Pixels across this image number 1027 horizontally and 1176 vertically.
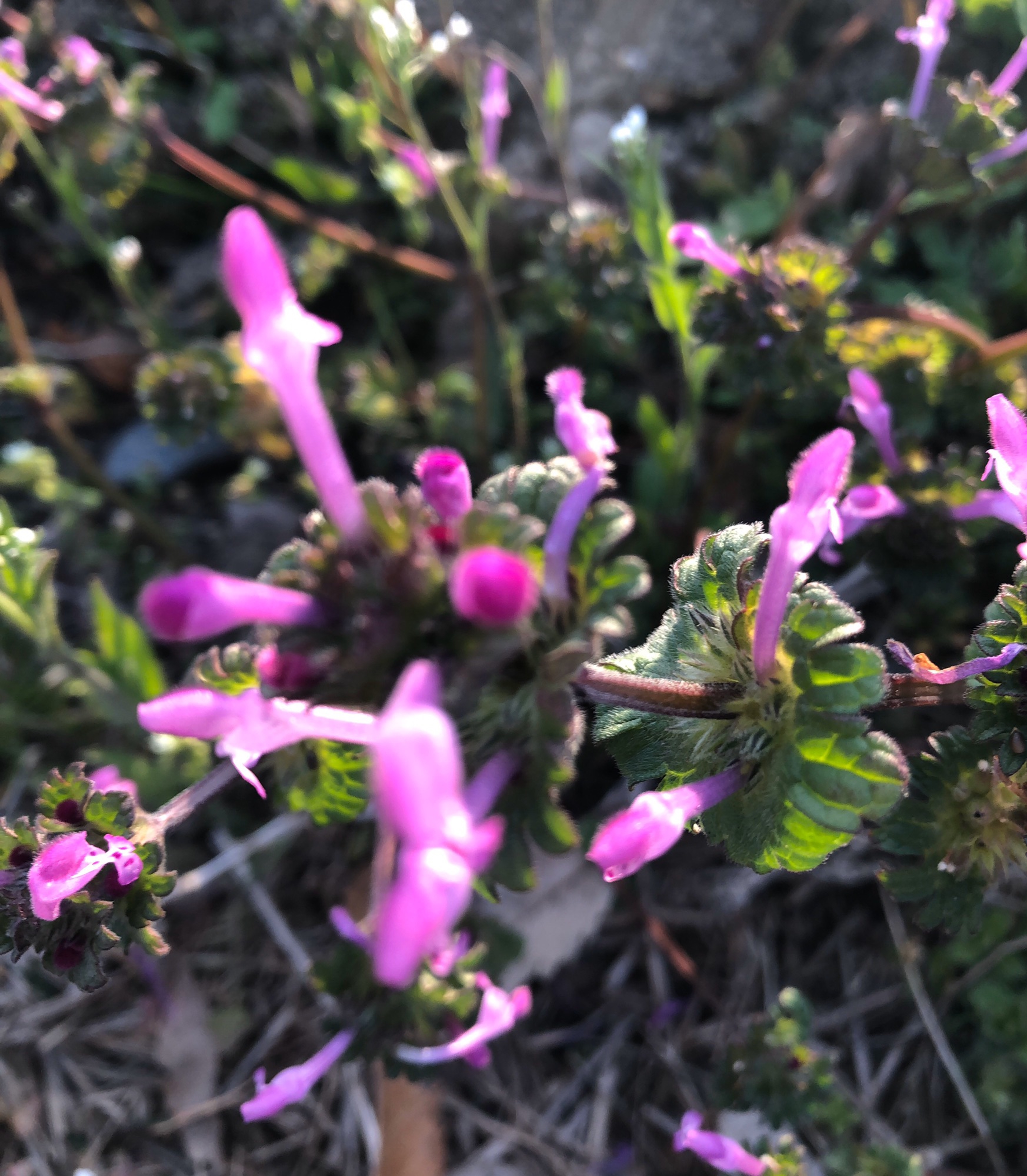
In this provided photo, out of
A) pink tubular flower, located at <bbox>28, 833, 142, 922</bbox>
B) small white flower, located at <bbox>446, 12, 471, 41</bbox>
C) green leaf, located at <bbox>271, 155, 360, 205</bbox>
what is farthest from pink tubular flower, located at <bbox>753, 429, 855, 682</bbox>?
green leaf, located at <bbox>271, 155, 360, 205</bbox>

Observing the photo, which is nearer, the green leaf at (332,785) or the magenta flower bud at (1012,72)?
the green leaf at (332,785)

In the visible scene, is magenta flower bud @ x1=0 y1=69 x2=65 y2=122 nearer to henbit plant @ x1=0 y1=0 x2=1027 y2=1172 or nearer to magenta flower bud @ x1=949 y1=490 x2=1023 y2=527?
henbit plant @ x1=0 y1=0 x2=1027 y2=1172

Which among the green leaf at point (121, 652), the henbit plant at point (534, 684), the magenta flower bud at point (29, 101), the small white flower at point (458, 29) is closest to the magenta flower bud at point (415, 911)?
the henbit plant at point (534, 684)

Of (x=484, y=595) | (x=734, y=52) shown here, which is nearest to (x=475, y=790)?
(x=484, y=595)

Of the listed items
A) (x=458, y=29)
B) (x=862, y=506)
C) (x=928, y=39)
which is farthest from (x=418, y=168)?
(x=862, y=506)

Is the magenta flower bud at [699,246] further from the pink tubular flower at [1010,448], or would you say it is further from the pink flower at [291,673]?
the pink flower at [291,673]

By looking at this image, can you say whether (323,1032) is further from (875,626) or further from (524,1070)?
(875,626)
